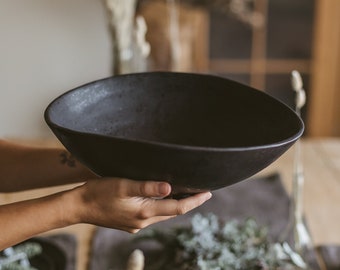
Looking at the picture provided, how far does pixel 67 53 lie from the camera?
2.14 m

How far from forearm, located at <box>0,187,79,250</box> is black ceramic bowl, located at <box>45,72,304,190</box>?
0.07 meters

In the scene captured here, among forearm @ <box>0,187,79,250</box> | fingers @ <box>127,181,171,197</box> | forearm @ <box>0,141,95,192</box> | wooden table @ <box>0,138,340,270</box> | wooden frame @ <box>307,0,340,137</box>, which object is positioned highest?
fingers @ <box>127,181,171,197</box>

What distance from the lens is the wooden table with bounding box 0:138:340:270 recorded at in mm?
1158

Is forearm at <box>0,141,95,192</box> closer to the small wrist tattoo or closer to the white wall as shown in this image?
the small wrist tattoo

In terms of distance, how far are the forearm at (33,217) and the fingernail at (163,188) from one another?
0.12 meters

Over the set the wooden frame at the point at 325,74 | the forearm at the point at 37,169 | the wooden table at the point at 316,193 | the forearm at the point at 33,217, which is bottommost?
the wooden frame at the point at 325,74

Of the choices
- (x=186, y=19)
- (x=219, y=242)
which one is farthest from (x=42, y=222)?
(x=186, y=19)

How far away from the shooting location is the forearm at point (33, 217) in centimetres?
70

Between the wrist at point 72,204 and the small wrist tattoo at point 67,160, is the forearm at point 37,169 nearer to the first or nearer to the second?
the small wrist tattoo at point 67,160

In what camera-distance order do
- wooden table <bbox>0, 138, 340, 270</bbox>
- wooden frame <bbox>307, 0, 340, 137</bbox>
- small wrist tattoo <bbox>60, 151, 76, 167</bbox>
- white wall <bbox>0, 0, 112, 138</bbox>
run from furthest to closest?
wooden frame <bbox>307, 0, 340, 137</bbox> → white wall <bbox>0, 0, 112, 138</bbox> → wooden table <bbox>0, 138, 340, 270</bbox> → small wrist tattoo <bbox>60, 151, 76, 167</bbox>

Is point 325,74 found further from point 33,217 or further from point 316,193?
point 33,217

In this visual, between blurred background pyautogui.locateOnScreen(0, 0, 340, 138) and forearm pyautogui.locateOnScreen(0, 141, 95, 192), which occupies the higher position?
forearm pyautogui.locateOnScreen(0, 141, 95, 192)

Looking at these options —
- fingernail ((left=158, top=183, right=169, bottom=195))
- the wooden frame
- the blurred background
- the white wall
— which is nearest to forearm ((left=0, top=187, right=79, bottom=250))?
fingernail ((left=158, top=183, right=169, bottom=195))

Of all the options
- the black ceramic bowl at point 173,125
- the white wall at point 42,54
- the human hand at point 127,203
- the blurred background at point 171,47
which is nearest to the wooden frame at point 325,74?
the blurred background at point 171,47
